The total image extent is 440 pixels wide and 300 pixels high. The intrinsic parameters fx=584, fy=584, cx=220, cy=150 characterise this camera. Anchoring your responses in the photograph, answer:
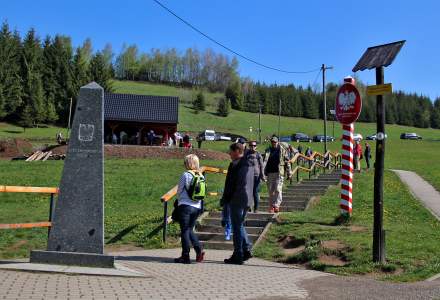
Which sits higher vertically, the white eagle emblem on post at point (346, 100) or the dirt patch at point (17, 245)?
the white eagle emblem on post at point (346, 100)

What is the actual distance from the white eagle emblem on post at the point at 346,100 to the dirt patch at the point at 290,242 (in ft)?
9.87

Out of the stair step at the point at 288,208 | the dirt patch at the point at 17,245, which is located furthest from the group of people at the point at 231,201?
the stair step at the point at 288,208

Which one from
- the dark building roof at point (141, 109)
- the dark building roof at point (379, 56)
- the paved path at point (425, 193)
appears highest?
the dark building roof at point (141, 109)

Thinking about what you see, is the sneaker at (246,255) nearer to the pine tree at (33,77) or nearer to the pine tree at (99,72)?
the pine tree at (33,77)

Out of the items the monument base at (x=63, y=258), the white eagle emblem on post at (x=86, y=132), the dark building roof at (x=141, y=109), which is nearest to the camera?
the monument base at (x=63, y=258)

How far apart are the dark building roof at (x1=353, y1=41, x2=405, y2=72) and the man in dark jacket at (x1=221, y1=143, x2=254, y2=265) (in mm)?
2935

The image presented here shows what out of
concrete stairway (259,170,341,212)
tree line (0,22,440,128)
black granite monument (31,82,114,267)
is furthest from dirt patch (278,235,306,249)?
tree line (0,22,440,128)

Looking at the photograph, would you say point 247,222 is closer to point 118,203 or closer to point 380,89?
point 380,89

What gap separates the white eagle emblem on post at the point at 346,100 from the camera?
12062 mm

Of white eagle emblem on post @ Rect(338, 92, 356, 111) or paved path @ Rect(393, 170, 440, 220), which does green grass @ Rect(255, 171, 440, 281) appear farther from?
white eagle emblem on post @ Rect(338, 92, 356, 111)

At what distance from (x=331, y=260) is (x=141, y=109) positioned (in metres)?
51.5

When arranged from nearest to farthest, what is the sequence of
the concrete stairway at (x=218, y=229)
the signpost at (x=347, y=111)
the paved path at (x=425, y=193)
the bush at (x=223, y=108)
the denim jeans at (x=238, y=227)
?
the denim jeans at (x=238, y=227) → the concrete stairway at (x=218, y=229) → the signpost at (x=347, y=111) → the paved path at (x=425, y=193) → the bush at (x=223, y=108)

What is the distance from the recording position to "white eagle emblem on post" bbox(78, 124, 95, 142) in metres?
8.55

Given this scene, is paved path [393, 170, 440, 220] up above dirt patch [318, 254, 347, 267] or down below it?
above
